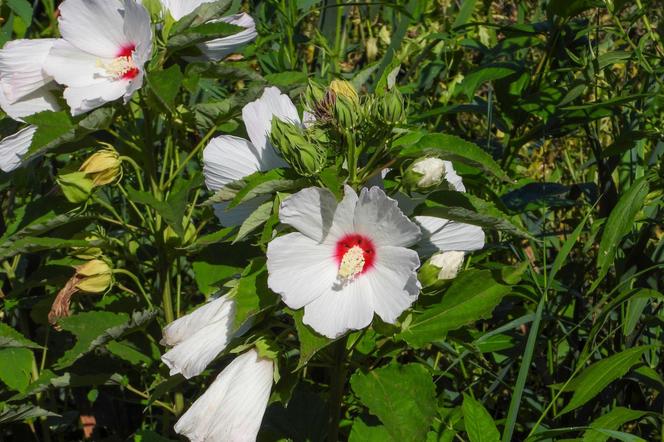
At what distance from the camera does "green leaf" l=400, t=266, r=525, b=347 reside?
121 centimetres

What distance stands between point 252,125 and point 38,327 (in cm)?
108

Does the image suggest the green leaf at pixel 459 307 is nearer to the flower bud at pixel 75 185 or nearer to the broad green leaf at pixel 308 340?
the broad green leaf at pixel 308 340

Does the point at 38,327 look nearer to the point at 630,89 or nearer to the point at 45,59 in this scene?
the point at 45,59

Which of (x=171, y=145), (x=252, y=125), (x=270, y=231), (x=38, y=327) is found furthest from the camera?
(x=38, y=327)

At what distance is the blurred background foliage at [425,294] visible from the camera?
4.26ft

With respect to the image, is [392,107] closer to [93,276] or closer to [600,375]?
[600,375]

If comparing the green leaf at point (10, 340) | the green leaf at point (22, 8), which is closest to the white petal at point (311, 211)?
the green leaf at point (10, 340)

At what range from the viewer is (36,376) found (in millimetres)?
1735

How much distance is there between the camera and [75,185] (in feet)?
4.66

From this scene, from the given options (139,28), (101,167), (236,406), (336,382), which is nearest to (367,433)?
(336,382)

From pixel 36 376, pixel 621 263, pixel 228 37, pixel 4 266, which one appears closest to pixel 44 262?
pixel 4 266

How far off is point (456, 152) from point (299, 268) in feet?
0.85

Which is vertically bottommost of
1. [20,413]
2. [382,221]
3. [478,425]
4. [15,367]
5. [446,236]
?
[20,413]

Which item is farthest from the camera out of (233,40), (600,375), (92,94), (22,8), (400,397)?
(22,8)
